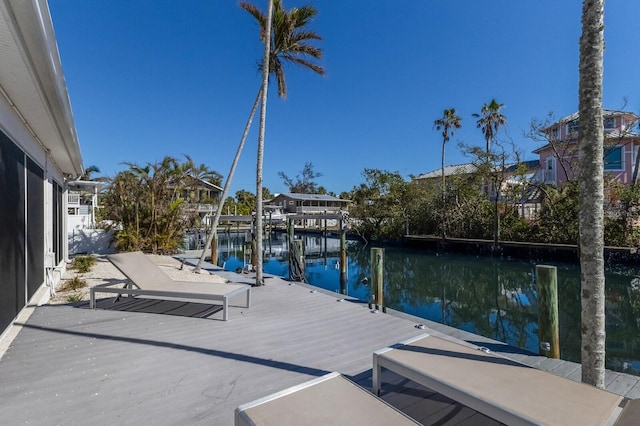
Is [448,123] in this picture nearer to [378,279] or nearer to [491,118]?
[491,118]

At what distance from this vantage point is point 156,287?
5.51 meters

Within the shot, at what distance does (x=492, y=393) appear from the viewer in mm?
2293

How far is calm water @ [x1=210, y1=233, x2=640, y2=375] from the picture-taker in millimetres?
7492

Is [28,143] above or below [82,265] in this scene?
above

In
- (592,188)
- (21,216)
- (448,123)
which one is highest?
(448,123)

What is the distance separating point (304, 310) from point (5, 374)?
12.3ft

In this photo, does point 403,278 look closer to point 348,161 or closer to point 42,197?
point 42,197

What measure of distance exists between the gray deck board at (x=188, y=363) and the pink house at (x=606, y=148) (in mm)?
17239

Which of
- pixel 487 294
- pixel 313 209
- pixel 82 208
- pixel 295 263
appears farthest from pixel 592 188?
pixel 313 209

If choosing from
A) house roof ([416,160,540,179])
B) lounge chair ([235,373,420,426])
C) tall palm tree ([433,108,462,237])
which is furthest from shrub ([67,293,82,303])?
tall palm tree ([433,108,462,237])

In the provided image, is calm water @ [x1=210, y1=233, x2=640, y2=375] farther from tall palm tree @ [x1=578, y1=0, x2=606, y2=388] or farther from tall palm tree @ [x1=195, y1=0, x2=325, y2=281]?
tall palm tree @ [x1=195, y1=0, x2=325, y2=281]

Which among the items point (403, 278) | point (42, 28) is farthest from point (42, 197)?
point (403, 278)

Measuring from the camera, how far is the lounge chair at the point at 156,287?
5.04 m

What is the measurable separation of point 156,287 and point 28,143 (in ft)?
11.3
